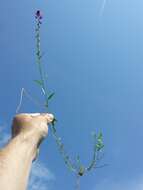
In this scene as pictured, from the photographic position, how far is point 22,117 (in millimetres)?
3189

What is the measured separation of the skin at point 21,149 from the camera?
7.93 ft

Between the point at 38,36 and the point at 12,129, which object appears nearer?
the point at 12,129

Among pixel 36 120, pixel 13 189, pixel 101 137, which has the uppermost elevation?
pixel 36 120

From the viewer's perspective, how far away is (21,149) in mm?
2734

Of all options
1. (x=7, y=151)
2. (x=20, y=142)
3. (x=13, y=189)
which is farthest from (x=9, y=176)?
(x=20, y=142)

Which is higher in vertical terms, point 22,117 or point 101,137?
point 22,117

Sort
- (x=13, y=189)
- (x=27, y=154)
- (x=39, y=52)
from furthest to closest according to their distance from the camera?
(x=39, y=52) → (x=27, y=154) → (x=13, y=189)

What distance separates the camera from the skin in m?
2.42

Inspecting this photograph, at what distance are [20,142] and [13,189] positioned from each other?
1.69 ft

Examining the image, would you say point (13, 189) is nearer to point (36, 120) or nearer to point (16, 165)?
point (16, 165)

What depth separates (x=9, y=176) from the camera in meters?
2.40

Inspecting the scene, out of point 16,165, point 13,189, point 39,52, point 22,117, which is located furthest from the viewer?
point 39,52

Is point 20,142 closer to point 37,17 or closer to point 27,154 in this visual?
point 27,154

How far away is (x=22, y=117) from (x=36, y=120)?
0.11 metres
